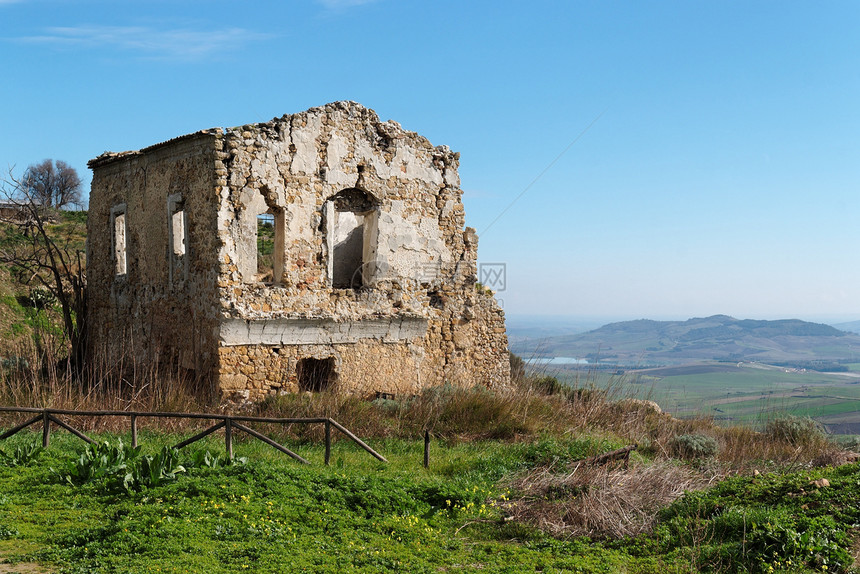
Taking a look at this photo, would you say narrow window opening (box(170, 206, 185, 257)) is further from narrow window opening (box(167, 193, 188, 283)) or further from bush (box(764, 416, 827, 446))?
bush (box(764, 416, 827, 446))

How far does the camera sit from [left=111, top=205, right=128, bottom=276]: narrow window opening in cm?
1738

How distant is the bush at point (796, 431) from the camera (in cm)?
1495

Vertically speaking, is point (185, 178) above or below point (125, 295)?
above

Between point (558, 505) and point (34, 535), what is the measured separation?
543 cm

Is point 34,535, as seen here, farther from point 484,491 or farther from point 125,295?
point 125,295

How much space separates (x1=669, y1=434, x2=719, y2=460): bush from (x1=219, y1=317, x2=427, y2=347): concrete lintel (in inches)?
221

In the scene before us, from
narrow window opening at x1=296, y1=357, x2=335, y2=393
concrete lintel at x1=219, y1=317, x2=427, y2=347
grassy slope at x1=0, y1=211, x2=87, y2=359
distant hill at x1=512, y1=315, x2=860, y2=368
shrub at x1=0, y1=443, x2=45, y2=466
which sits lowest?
distant hill at x1=512, y1=315, x2=860, y2=368

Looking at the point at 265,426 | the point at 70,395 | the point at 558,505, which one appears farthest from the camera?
the point at 70,395

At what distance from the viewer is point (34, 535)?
7656 mm

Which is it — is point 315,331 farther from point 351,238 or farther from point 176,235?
point 176,235

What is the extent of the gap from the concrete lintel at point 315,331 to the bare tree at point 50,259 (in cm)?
570

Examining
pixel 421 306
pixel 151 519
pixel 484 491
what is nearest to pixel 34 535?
pixel 151 519

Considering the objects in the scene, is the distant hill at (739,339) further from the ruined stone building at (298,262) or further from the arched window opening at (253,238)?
the arched window opening at (253,238)

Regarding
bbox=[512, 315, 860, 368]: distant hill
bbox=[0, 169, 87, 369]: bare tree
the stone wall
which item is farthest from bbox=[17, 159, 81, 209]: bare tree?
bbox=[512, 315, 860, 368]: distant hill
